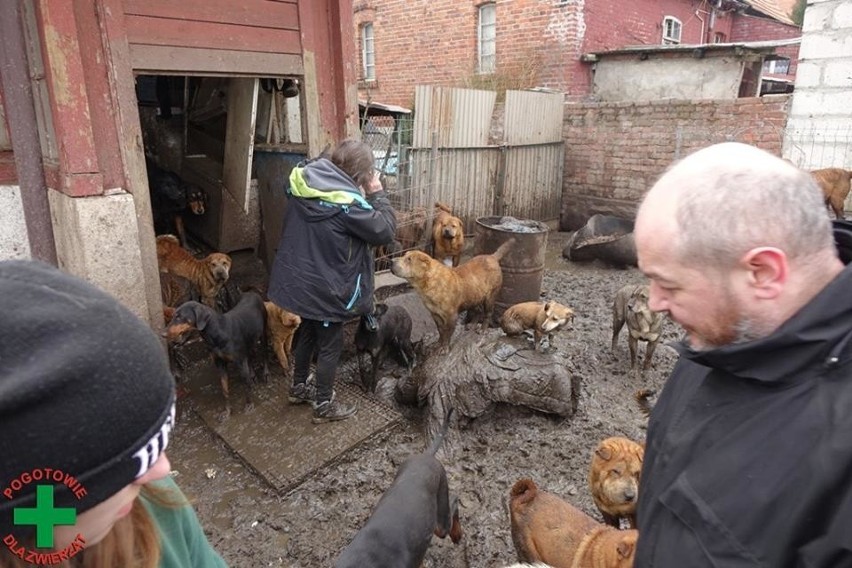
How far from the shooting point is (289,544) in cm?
342

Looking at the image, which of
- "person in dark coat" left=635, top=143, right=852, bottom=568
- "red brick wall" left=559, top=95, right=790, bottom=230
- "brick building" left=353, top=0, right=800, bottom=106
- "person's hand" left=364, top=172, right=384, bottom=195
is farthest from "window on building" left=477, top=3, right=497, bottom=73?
"person in dark coat" left=635, top=143, right=852, bottom=568

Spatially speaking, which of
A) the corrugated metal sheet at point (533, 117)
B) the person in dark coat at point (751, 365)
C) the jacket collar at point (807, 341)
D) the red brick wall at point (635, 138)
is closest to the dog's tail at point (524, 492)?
the person in dark coat at point (751, 365)

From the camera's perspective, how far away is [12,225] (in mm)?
4648

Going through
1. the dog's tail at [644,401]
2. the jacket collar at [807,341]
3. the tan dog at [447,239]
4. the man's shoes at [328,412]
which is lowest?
the man's shoes at [328,412]

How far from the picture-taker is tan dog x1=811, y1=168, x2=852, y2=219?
24.8 feet

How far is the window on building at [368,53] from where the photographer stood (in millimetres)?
17078

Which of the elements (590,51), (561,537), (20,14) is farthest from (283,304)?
(590,51)

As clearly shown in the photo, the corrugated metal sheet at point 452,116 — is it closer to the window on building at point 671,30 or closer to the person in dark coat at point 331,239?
the person in dark coat at point 331,239

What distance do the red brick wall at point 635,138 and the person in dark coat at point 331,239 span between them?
7753 mm

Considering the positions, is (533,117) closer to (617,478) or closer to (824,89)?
(824,89)

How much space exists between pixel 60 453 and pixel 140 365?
16 cm

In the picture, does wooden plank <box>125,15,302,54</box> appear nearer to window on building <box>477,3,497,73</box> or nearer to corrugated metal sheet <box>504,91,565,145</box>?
corrugated metal sheet <box>504,91,565,145</box>

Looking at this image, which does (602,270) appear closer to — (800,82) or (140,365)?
(800,82)

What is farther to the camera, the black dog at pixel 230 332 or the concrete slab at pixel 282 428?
the black dog at pixel 230 332
